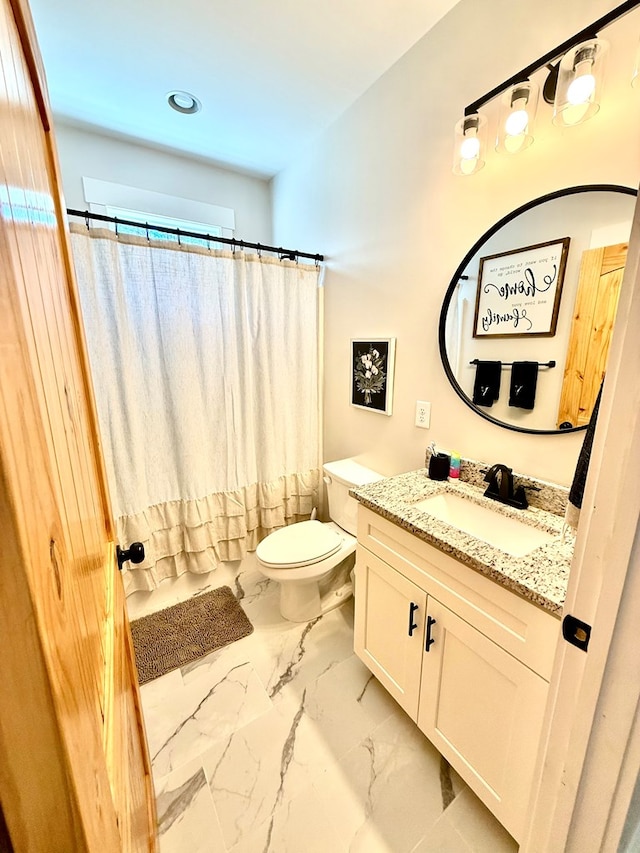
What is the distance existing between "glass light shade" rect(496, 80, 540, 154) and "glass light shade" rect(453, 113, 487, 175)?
0.29 feet

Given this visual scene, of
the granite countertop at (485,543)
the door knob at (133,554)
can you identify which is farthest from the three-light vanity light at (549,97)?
the door knob at (133,554)

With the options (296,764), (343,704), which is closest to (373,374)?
(343,704)

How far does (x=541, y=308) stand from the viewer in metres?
1.17

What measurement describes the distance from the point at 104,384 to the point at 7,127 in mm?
1431

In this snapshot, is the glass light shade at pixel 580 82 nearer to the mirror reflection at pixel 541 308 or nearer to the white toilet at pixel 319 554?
the mirror reflection at pixel 541 308

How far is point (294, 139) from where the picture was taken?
6.53 feet

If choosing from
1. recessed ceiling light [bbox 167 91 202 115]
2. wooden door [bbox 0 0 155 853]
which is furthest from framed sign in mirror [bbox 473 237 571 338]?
recessed ceiling light [bbox 167 91 202 115]

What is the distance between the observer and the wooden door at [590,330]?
1022mm

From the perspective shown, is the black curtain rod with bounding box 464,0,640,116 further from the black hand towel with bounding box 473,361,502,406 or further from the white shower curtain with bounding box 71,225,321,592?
the white shower curtain with bounding box 71,225,321,592

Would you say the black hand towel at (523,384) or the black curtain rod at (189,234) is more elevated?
the black curtain rod at (189,234)

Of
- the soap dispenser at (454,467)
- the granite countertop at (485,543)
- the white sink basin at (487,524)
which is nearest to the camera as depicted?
the granite countertop at (485,543)

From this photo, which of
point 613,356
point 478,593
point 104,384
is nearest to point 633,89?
point 613,356

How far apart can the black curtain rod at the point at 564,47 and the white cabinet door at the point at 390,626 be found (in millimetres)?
1639

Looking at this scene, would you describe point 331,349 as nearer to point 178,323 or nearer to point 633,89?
point 178,323
